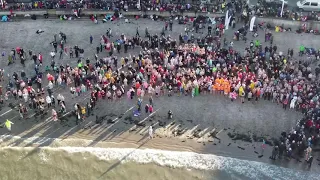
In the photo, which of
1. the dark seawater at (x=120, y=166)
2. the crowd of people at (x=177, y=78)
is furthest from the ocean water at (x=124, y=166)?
the crowd of people at (x=177, y=78)

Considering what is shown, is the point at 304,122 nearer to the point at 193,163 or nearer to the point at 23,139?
the point at 193,163

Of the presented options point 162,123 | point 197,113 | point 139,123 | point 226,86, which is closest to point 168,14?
point 226,86

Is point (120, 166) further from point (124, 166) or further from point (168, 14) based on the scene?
point (168, 14)

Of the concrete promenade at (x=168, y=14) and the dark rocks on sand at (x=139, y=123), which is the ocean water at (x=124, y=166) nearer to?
the dark rocks on sand at (x=139, y=123)

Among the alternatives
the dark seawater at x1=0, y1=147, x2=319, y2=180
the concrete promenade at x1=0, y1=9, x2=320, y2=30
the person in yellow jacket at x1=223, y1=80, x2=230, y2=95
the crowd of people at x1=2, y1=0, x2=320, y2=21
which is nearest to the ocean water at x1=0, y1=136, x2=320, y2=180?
the dark seawater at x1=0, y1=147, x2=319, y2=180

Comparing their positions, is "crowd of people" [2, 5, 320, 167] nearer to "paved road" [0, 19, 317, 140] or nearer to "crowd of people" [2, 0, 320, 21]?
"paved road" [0, 19, 317, 140]
